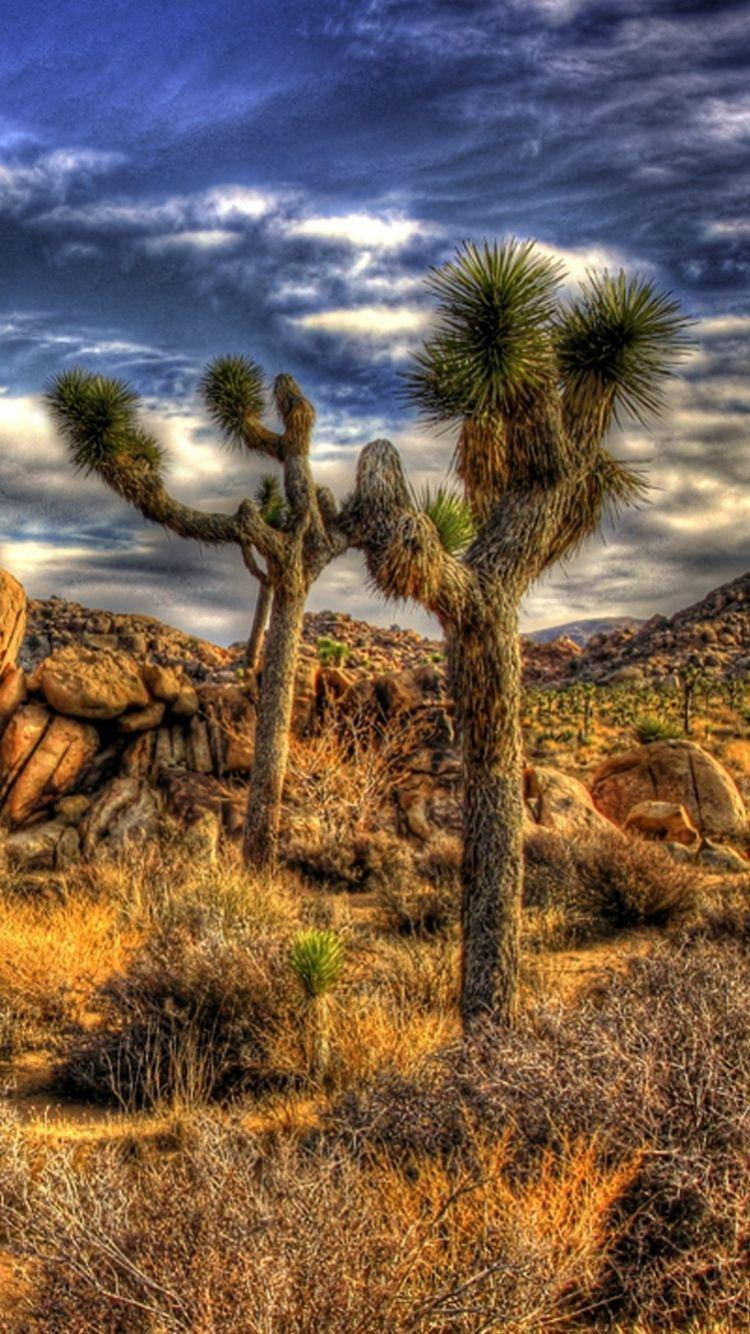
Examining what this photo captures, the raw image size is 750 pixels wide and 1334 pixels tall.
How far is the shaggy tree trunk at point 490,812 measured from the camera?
20.0 feet

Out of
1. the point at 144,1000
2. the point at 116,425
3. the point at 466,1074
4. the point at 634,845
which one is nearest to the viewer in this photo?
the point at 466,1074

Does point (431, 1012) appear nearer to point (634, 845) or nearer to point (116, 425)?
point (634, 845)

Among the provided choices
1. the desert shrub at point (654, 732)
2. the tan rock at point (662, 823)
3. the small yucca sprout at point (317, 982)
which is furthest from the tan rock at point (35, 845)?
the desert shrub at point (654, 732)

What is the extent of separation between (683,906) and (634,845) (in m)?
1.06

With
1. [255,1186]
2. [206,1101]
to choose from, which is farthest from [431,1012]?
[255,1186]

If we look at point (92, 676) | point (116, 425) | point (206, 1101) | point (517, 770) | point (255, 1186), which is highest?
point (116, 425)

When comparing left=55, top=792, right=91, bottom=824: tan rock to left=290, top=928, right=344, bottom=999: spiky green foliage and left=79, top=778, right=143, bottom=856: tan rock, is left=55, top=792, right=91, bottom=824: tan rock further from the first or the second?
left=290, top=928, right=344, bottom=999: spiky green foliage

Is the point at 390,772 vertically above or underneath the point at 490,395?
underneath

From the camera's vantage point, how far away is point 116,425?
12469 mm

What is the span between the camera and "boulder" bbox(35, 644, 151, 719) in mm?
15484

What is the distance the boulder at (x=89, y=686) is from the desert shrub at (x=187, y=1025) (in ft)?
28.8

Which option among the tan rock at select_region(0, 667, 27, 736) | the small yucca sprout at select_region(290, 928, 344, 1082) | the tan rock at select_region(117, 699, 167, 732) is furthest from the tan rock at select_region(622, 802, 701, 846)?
the tan rock at select_region(0, 667, 27, 736)

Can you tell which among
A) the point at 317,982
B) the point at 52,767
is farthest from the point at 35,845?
the point at 317,982

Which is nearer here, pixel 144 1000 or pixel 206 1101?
pixel 206 1101
